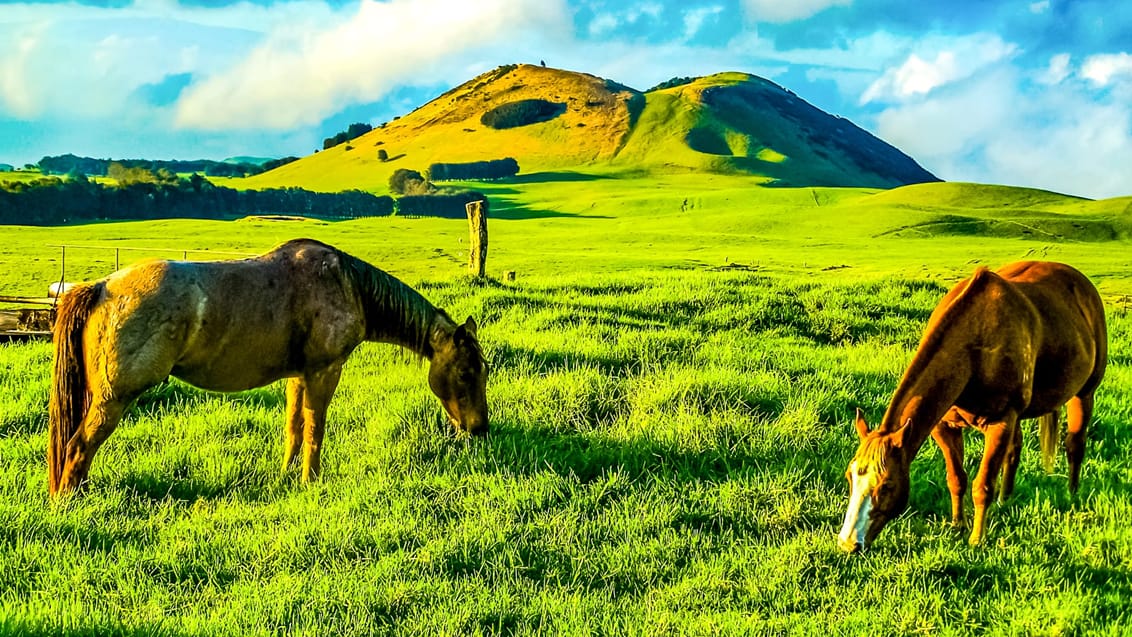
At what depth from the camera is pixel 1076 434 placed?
6.64m

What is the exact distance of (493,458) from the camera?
736 centimetres

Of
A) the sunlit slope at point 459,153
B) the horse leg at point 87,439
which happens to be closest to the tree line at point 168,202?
the sunlit slope at point 459,153

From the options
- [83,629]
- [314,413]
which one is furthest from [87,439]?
[83,629]

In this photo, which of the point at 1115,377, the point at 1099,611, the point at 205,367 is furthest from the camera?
the point at 1115,377

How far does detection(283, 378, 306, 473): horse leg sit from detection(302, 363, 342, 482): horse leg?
0.15m

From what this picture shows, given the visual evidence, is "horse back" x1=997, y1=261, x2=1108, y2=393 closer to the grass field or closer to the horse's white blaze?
the grass field

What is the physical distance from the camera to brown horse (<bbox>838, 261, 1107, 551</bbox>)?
4922 millimetres

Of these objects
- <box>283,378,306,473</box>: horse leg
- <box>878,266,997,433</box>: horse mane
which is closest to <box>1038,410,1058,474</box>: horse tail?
<box>878,266,997,433</box>: horse mane

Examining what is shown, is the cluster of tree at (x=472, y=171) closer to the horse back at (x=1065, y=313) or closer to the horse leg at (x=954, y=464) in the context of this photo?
the horse back at (x=1065, y=313)

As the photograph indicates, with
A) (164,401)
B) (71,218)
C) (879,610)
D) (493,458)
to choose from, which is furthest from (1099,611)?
(71,218)

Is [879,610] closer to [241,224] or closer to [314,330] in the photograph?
[314,330]

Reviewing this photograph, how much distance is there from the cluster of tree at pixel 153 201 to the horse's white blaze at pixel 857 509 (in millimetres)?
81223

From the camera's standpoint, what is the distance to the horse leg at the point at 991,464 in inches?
222

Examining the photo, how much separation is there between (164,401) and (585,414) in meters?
5.30
